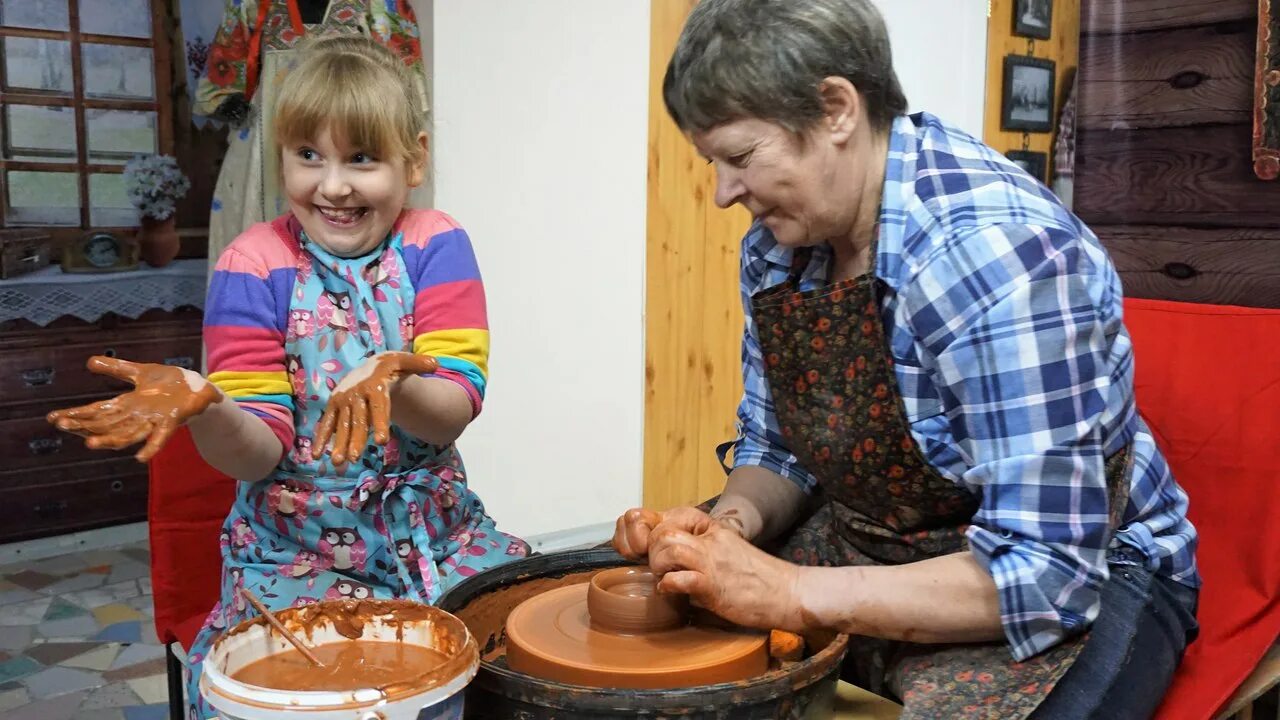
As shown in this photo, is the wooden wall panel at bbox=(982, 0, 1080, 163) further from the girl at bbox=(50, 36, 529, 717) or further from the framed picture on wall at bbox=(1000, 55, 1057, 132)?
the girl at bbox=(50, 36, 529, 717)

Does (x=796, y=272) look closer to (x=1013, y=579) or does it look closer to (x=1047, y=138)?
(x=1013, y=579)

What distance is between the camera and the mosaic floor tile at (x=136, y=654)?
3334mm

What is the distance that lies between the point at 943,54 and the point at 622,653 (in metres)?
4.48

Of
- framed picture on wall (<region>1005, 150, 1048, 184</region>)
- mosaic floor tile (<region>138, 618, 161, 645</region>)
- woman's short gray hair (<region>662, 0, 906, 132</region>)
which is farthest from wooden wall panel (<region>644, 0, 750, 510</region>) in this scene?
woman's short gray hair (<region>662, 0, 906, 132</region>)

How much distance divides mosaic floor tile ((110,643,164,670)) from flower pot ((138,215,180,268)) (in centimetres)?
184

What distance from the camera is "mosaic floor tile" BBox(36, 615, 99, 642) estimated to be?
3529 mm

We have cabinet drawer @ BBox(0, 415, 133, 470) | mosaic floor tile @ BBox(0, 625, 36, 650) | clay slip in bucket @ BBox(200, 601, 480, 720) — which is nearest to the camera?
clay slip in bucket @ BBox(200, 601, 480, 720)

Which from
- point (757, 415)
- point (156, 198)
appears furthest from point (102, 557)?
point (757, 415)

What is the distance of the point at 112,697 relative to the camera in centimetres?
310

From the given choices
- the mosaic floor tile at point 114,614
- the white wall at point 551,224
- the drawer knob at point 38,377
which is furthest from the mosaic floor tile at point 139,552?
the white wall at point 551,224

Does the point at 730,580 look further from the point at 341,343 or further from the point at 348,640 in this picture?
the point at 341,343

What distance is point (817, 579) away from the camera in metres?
1.26

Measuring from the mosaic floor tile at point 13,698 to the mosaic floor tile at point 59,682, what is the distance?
18 millimetres

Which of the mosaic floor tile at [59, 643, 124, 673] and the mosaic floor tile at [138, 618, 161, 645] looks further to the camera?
the mosaic floor tile at [138, 618, 161, 645]
